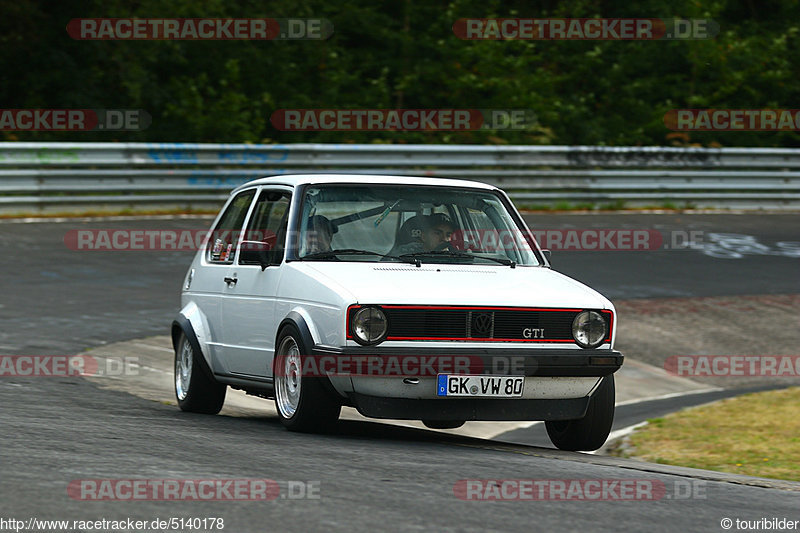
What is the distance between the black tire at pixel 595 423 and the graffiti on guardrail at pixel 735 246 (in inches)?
464

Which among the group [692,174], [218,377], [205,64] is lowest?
[218,377]

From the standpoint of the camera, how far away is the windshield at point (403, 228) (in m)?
8.16

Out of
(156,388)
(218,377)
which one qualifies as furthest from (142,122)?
(218,377)

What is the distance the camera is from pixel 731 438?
9633 mm

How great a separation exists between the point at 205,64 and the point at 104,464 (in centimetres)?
2334

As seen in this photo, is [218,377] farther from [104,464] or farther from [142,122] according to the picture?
[142,122]

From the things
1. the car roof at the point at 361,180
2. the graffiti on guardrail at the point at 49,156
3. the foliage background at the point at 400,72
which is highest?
the foliage background at the point at 400,72

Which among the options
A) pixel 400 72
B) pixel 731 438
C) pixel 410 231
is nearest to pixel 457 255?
pixel 410 231

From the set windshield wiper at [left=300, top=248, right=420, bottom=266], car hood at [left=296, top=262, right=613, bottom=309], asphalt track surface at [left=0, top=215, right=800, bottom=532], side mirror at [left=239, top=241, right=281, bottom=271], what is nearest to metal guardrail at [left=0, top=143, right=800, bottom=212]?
asphalt track surface at [left=0, top=215, right=800, bottom=532]

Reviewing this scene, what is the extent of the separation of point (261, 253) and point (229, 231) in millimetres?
1209

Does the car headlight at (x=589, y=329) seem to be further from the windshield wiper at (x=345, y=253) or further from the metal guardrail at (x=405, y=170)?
the metal guardrail at (x=405, y=170)

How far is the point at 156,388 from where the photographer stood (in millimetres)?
10766

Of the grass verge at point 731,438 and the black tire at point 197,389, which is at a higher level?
the black tire at point 197,389

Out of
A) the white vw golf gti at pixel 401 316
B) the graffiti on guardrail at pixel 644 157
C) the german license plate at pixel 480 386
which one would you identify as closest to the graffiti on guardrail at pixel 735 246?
the graffiti on guardrail at pixel 644 157
